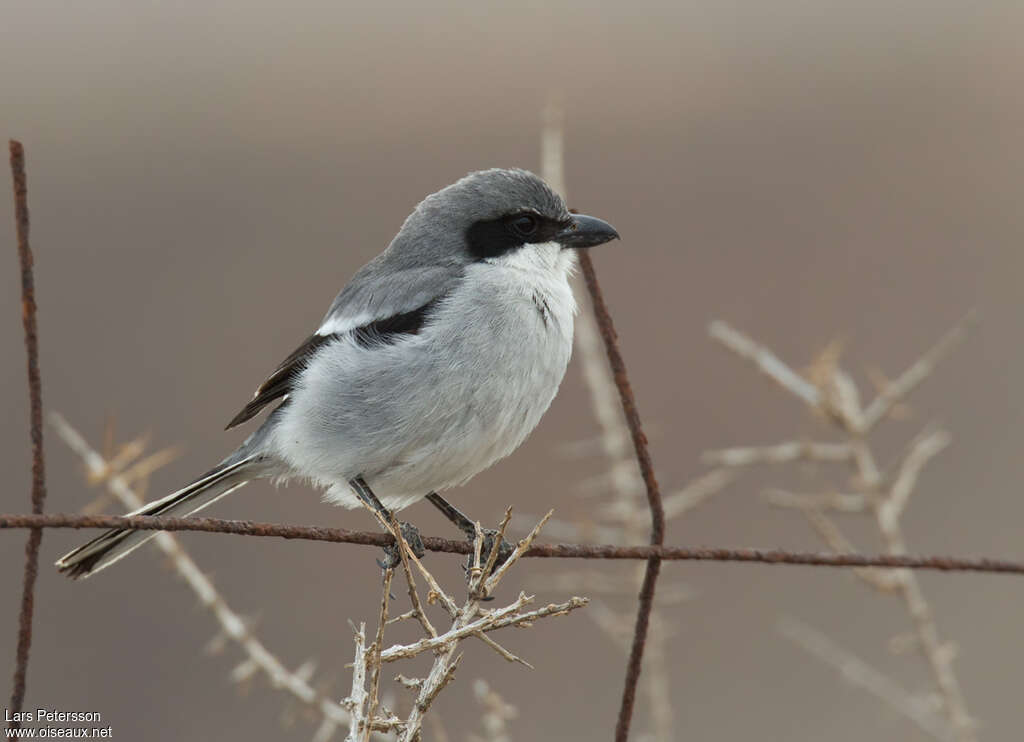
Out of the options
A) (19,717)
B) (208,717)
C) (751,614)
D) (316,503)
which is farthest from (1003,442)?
(19,717)

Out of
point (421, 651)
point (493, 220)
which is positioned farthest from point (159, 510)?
point (421, 651)

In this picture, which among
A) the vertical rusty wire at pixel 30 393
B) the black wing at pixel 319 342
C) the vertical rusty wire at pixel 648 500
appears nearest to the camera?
the vertical rusty wire at pixel 30 393

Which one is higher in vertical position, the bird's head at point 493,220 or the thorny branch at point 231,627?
the bird's head at point 493,220

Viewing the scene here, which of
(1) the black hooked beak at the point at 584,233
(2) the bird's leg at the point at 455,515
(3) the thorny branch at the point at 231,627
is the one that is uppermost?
(1) the black hooked beak at the point at 584,233

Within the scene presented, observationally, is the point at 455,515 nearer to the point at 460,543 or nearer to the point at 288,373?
the point at 288,373

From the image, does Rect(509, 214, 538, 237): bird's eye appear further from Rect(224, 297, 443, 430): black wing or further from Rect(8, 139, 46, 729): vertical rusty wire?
Rect(8, 139, 46, 729): vertical rusty wire

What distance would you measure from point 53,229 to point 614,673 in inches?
223

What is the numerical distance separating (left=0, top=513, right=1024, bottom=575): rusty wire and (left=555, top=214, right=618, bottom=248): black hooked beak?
1.41 metres

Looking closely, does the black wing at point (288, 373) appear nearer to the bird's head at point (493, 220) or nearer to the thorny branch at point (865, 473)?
the bird's head at point (493, 220)

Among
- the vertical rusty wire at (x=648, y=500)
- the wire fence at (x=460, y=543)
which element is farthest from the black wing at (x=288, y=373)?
the vertical rusty wire at (x=648, y=500)

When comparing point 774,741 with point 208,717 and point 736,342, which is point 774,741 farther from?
point 736,342

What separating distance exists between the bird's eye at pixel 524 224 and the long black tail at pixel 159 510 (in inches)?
39.1

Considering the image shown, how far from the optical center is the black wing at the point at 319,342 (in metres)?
3.29

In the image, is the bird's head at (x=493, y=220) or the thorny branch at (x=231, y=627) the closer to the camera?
the thorny branch at (x=231, y=627)
